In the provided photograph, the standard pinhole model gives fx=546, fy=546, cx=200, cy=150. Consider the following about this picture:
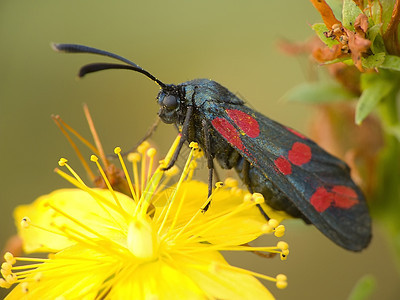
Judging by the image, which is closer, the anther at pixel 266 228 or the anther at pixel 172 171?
the anther at pixel 266 228

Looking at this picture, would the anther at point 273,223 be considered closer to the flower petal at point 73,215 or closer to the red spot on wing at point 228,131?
the red spot on wing at point 228,131

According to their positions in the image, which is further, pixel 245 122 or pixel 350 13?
pixel 245 122

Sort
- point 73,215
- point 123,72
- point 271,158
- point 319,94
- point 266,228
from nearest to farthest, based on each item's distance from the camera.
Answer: point 266,228 < point 271,158 < point 73,215 < point 319,94 < point 123,72

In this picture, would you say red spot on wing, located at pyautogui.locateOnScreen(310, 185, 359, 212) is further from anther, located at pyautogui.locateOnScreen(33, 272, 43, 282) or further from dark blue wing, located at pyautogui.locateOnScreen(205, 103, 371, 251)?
anther, located at pyautogui.locateOnScreen(33, 272, 43, 282)

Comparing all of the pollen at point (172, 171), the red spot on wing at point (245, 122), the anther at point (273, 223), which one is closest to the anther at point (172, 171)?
the pollen at point (172, 171)

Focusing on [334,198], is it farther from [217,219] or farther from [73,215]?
[73,215]

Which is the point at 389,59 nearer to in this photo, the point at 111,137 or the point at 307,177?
the point at 307,177

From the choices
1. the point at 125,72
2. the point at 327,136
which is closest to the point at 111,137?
the point at 125,72

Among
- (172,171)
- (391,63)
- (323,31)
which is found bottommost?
(172,171)

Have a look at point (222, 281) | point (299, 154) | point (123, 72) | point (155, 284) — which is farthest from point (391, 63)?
point (123, 72)
